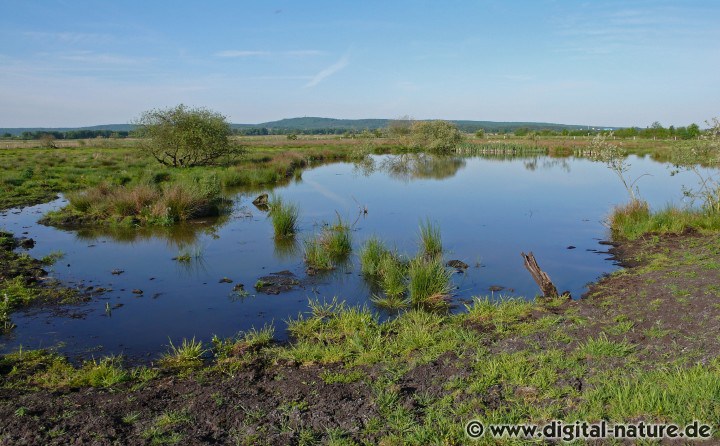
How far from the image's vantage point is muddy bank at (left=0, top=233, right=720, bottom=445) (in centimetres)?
Answer: 432

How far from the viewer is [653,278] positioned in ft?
29.7

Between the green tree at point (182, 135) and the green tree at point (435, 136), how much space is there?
A: 96.7ft

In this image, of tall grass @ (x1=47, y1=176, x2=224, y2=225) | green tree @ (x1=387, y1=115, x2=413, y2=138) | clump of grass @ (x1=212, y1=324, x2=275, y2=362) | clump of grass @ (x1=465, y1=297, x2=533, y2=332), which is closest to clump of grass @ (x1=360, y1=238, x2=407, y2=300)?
clump of grass @ (x1=465, y1=297, x2=533, y2=332)

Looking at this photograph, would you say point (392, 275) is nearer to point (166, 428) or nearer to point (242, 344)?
point (242, 344)

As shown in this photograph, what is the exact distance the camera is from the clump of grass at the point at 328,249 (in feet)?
39.2

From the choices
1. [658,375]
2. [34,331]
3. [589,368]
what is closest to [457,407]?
[589,368]

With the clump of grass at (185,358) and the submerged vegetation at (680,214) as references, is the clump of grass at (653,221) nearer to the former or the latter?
the submerged vegetation at (680,214)

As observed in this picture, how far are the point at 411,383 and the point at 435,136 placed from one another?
54894 mm

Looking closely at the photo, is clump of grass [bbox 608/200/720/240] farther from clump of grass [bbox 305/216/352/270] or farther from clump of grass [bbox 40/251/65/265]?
clump of grass [bbox 40/251/65/265]

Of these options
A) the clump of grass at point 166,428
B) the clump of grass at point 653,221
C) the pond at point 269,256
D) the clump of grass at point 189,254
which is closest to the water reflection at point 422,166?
the pond at point 269,256

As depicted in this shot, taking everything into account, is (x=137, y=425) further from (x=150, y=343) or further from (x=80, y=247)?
(x=80, y=247)

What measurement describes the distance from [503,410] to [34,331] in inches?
285

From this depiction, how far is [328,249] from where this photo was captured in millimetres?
12836

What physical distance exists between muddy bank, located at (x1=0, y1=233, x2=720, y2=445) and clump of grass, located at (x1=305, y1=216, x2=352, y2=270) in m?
4.12
